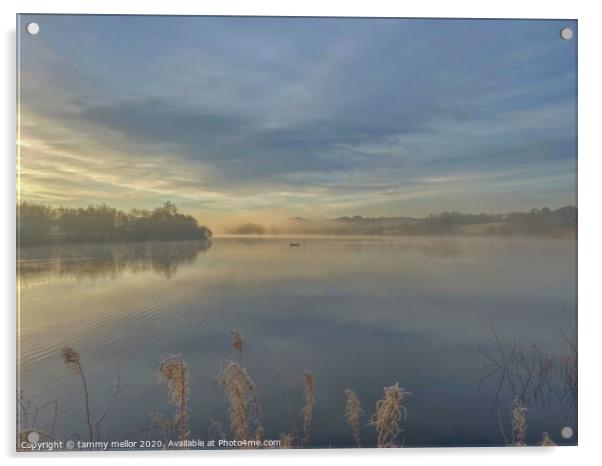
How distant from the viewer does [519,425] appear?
2.12 meters

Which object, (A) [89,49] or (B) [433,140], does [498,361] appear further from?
(A) [89,49]

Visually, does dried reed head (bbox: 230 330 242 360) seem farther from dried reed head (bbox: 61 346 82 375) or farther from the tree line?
dried reed head (bbox: 61 346 82 375)

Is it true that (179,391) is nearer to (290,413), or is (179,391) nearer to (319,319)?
(290,413)

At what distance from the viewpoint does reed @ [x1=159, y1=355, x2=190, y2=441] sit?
6.79ft

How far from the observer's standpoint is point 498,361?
2.12m

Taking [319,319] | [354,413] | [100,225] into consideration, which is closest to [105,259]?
[100,225]

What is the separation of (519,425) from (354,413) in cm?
77

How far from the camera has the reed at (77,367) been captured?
2049 mm

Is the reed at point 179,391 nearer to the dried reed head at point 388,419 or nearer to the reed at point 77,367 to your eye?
the reed at point 77,367

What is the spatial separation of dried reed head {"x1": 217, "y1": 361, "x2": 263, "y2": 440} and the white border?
119 millimetres

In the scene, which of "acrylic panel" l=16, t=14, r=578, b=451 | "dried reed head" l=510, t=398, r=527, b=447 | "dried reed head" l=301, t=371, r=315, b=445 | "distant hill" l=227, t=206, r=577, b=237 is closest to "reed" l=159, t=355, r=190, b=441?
"acrylic panel" l=16, t=14, r=578, b=451

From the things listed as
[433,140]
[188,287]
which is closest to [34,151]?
[188,287]

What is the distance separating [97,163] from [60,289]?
60cm
